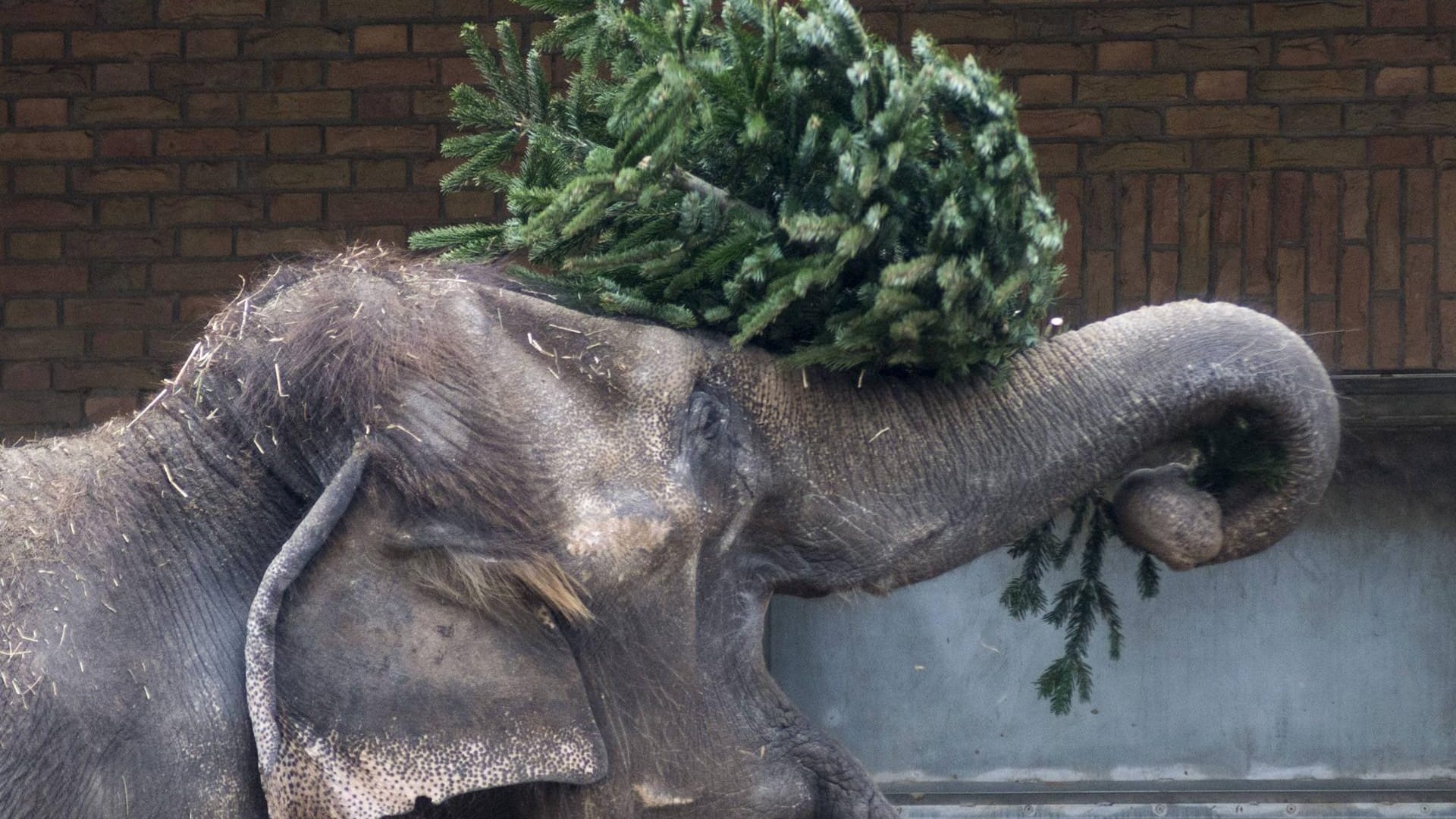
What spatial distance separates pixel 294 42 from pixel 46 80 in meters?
0.99

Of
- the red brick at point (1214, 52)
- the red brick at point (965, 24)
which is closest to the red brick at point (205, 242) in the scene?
the red brick at point (965, 24)

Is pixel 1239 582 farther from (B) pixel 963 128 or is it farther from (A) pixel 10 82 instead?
(A) pixel 10 82

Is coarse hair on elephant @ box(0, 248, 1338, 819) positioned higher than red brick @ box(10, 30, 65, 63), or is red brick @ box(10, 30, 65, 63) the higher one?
red brick @ box(10, 30, 65, 63)

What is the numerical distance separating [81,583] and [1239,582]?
4.93 meters

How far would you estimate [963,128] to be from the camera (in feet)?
8.52

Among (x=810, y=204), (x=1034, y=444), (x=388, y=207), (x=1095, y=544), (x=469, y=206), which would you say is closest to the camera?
(x=810, y=204)

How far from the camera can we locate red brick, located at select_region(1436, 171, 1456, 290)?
18.6ft

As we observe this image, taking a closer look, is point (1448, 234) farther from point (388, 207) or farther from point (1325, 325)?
point (388, 207)

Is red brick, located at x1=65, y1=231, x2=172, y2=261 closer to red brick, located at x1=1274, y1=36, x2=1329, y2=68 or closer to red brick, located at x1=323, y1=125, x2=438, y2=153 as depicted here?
red brick, located at x1=323, y1=125, x2=438, y2=153

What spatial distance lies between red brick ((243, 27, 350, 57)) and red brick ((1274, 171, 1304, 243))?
3.40 m

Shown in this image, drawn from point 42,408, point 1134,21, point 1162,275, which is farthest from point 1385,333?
point 42,408

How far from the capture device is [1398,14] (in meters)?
5.81

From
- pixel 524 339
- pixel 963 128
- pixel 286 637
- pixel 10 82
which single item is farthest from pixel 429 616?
→ pixel 10 82

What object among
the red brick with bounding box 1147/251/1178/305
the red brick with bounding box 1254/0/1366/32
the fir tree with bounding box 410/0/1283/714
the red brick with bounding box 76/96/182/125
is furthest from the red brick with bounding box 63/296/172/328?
the red brick with bounding box 1254/0/1366/32
